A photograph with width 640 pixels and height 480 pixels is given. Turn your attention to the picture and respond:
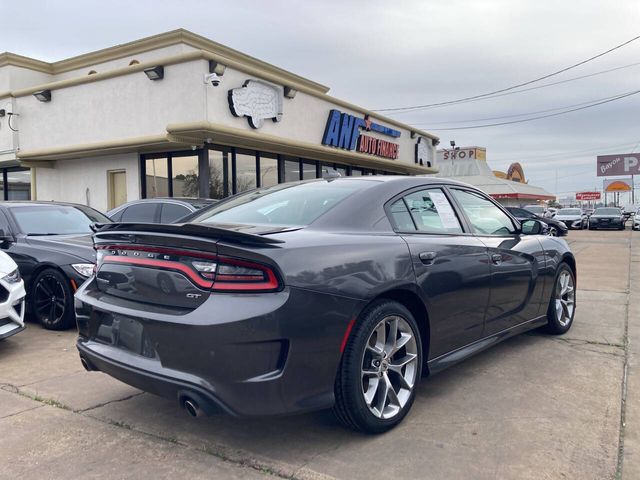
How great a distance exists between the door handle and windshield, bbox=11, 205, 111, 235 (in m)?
4.92

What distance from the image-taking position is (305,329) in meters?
2.73

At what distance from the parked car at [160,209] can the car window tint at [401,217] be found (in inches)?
212

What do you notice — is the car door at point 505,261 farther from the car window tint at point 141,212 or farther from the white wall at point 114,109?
the white wall at point 114,109

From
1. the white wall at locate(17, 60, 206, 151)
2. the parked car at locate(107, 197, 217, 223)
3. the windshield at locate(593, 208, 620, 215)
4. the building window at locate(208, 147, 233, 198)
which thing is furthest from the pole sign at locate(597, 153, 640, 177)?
the parked car at locate(107, 197, 217, 223)

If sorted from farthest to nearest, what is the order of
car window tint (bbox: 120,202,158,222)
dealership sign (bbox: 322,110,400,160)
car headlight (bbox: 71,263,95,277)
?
dealership sign (bbox: 322,110,400,160) < car window tint (bbox: 120,202,158,222) < car headlight (bbox: 71,263,95,277)

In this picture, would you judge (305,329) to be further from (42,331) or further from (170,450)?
(42,331)

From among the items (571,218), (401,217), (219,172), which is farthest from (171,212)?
(571,218)

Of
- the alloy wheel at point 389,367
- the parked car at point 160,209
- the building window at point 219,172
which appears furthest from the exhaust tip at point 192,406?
the building window at point 219,172

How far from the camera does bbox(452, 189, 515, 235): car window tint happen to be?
4340 mm

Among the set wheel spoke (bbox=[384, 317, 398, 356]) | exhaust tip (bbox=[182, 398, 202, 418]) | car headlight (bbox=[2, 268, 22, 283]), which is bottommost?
exhaust tip (bbox=[182, 398, 202, 418])

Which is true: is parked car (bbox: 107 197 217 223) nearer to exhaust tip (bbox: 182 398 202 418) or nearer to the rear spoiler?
the rear spoiler

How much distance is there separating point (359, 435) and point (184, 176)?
1197 centimetres

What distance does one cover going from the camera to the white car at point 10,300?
478cm

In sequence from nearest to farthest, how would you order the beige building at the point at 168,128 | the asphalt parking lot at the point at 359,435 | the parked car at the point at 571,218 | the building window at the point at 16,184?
the asphalt parking lot at the point at 359,435 → the beige building at the point at 168,128 → the building window at the point at 16,184 → the parked car at the point at 571,218
